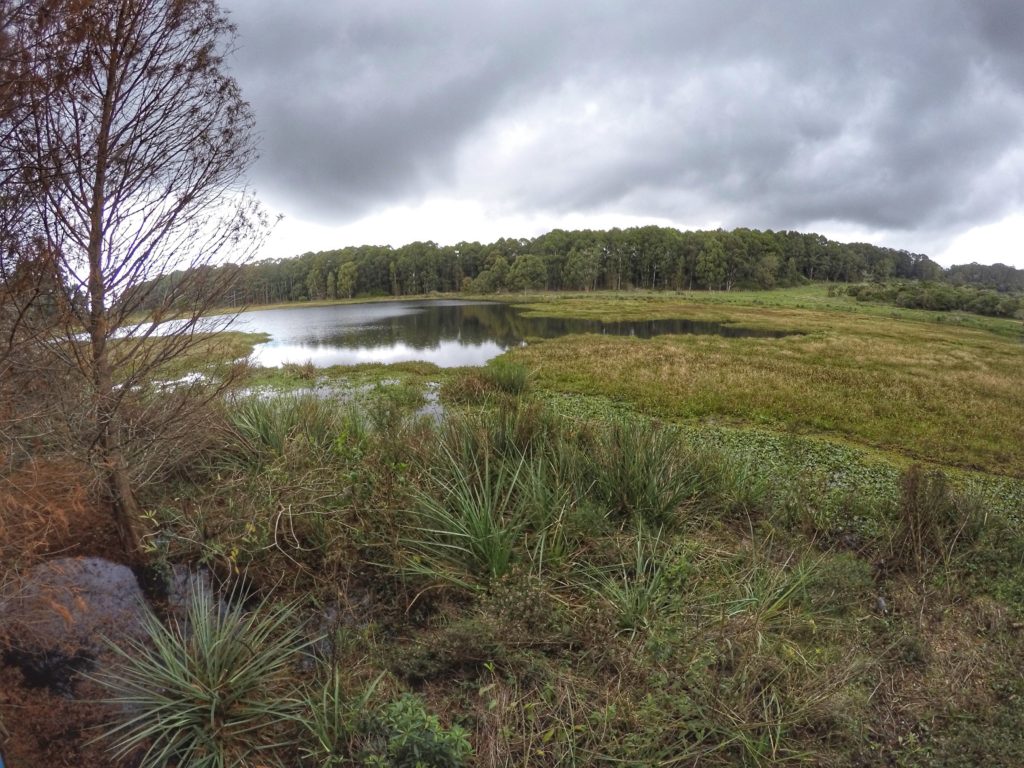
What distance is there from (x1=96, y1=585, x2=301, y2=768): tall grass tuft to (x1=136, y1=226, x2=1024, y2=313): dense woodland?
96.7m

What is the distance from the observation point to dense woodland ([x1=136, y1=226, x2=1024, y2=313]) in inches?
4210

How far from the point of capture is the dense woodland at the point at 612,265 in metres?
107

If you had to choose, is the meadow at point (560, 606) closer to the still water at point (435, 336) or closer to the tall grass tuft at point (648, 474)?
the tall grass tuft at point (648, 474)

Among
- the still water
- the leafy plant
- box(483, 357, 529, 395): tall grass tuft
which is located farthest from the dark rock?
the still water

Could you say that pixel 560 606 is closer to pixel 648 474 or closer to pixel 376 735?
pixel 376 735

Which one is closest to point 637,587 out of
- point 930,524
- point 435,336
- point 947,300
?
point 930,524

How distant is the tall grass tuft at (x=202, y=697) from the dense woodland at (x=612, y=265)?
9672cm

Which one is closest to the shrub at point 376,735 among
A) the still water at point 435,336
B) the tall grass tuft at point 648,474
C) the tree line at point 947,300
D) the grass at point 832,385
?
the tall grass tuft at point 648,474

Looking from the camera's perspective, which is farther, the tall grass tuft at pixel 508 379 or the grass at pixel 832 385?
the tall grass tuft at pixel 508 379

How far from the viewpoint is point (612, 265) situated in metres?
115

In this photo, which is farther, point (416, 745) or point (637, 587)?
point (637, 587)

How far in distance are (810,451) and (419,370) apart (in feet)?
50.9

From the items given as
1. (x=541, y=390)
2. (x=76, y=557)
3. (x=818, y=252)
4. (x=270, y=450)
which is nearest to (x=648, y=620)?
(x=76, y=557)

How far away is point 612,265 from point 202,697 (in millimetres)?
118348
